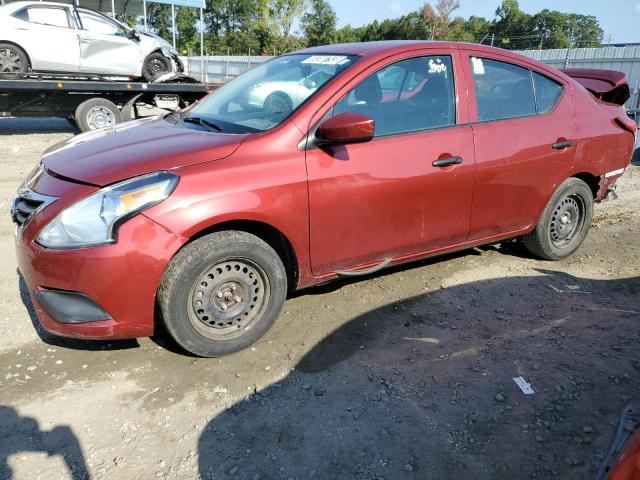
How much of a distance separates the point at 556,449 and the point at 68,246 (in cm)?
252

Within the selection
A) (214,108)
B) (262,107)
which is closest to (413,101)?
(262,107)

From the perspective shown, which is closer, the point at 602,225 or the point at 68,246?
the point at 68,246

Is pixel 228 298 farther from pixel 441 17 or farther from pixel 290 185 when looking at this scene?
pixel 441 17

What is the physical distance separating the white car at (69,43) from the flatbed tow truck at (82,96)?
0.93m

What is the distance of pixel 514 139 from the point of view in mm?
3871

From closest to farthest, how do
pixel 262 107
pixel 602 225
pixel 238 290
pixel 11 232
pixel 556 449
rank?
pixel 556 449 → pixel 238 290 → pixel 262 107 → pixel 11 232 → pixel 602 225

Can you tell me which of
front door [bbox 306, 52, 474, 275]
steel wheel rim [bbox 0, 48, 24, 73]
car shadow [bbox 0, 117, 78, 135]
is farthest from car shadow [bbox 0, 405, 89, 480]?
steel wheel rim [bbox 0, 48, 24, 73]

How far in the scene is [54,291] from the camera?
269 cm

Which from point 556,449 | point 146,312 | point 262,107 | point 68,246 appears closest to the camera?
point 556,449

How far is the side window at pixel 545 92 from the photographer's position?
4148 millimetres

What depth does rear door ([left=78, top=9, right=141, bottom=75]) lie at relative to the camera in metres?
11.2

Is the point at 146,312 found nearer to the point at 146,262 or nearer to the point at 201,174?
the point at 146,262

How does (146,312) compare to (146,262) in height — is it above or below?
below

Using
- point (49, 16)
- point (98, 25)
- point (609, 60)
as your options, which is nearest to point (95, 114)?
point (49, 16)
